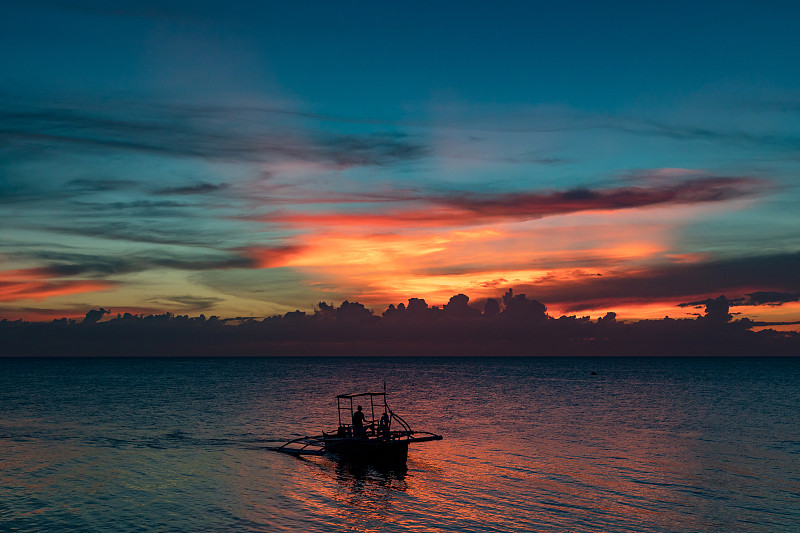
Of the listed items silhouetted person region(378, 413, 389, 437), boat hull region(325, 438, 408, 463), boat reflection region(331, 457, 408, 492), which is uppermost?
silhouetted person region(378, 413, 389, 437)

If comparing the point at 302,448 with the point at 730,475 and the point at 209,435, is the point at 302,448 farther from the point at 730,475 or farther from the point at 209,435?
the point at 730,475

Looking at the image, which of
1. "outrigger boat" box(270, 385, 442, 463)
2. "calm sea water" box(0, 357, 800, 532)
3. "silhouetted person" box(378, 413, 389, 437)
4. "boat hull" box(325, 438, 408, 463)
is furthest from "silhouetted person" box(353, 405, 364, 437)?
"calm sea water" box(0, 357, 800, 532)

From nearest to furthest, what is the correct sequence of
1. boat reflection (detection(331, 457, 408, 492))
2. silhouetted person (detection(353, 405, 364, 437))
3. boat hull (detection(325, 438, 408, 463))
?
boat reflection (detection(331, 457, 408, 492)) → boat hull (detection(325, 438, 408, 463)) → silhouetted person (detection(353, 405, 364, 437))

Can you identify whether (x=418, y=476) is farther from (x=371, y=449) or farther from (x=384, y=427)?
(x=384, y=427)

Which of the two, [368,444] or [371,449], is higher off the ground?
[368,444]

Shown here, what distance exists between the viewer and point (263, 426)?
62031 mm

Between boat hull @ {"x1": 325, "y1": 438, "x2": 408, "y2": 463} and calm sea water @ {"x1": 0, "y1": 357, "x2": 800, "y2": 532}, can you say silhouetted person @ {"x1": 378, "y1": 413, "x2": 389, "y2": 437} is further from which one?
calm sea water @ {"x1": 0, "y1": 357, "x2": 800, "y2": 532}

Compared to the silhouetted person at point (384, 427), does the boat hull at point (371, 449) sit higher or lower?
lower

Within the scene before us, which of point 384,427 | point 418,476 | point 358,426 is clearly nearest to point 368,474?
point 418,476

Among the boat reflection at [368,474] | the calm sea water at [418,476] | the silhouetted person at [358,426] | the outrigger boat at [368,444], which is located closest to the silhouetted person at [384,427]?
the outrigger boat at [368,444]

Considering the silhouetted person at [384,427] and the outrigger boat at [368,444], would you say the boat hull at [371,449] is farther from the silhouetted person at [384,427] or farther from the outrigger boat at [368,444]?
the silhouetted person at [384,427]

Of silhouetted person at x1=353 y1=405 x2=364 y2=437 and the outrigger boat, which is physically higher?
silhouetted person at x1=353 y1=405 x2=364 y2=437

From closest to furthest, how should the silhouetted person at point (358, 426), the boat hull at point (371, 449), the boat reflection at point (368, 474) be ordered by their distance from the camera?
the boat reflection at point (368, 474)
the boat hull at point (371, 449)
the silhouetted person at point (358, 426)

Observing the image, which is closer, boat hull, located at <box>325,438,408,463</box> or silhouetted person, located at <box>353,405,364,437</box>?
boat hull, located at <box>325,438,408,463</box>
